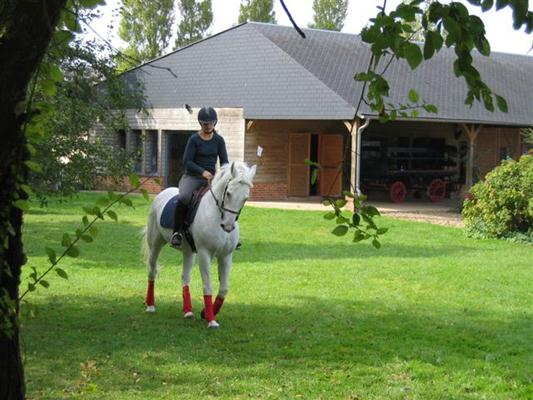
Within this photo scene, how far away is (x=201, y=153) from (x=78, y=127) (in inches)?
59.0

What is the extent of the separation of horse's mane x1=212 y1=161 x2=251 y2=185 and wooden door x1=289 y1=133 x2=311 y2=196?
20.1m

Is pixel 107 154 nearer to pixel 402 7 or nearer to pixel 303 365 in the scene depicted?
pixel 303 365

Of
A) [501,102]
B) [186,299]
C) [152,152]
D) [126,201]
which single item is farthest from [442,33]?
[152,152]

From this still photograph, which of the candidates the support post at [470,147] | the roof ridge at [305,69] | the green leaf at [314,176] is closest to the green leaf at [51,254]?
the green leaf at [314,176]

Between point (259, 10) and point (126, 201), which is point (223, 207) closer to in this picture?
point (126, 201)

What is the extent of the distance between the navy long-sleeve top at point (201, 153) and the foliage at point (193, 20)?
46.5 metres

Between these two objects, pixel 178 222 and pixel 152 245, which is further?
pixel 152 245

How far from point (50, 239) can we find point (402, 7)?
15.5m

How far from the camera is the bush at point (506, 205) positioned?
18156 mm

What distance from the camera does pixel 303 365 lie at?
23.0 feet

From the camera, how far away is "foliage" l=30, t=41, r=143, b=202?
27.8 ft

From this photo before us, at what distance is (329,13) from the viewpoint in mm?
62938

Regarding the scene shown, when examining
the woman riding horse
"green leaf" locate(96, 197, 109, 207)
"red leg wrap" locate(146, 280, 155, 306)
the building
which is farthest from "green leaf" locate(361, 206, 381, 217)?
the building

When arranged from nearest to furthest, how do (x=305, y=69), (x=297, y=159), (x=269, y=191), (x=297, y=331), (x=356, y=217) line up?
(x=356, y=217)
(x=297, y=331)
(x=305, y=69)
(x=269, y=191)
(x=297, y=159)
